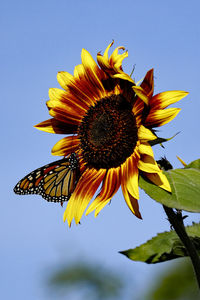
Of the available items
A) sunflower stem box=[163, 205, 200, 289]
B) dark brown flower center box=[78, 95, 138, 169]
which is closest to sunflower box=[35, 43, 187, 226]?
dark brown flower center box=[78, 95, 138, 169]

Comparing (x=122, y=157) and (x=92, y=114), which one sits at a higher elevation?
(x=92, y=114)

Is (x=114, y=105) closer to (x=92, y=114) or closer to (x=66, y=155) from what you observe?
(x=92, y=114)

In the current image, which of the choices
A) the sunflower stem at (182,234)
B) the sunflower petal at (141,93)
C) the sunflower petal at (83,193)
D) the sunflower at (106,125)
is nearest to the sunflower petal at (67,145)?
the sunflower at (106,125)

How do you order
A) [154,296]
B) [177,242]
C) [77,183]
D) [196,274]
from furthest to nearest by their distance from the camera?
1. [154,296]
2. [77,183]
3. [177,242]
4. [196,274]

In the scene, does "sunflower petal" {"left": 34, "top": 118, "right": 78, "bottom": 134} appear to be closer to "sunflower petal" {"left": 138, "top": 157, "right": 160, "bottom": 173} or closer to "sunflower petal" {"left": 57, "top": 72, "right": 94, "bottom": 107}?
"sunflower petal" {"left": 57, "top": 72, "right": 94, "bottom": 107}

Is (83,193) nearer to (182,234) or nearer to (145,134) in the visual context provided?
(145,134)

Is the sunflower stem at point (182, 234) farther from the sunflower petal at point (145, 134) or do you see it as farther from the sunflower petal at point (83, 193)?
the sunflower petal at point (83, 193)

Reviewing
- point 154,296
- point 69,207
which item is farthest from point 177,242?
point 154,296
